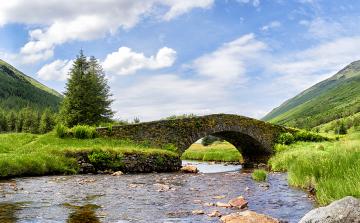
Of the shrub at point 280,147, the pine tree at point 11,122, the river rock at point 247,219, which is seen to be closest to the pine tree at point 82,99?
the shrub at point 280,147

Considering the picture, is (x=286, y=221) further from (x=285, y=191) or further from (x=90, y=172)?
(x=90, y=172)

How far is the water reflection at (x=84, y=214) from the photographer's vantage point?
12375 millimetres

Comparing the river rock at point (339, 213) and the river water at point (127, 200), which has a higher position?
the river rock at point (339, 213)

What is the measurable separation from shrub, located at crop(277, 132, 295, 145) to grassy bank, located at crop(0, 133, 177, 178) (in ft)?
64.5

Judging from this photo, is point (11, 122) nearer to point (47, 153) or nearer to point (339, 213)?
point (47, 153)

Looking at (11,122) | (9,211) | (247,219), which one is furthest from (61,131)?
(11,122)

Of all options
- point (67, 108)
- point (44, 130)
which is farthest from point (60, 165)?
point (44, 130)

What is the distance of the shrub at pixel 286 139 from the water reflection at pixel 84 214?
37.6 metres

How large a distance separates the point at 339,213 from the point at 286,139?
42.3 meters

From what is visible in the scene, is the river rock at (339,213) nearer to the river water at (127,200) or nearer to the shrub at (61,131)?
the river water at (127,200)

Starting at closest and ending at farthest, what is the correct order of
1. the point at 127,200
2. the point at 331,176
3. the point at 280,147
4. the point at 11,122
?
1. the point at 331,176
2. the point at 127,200
3. the point at 280,147
4. the point at 11,122

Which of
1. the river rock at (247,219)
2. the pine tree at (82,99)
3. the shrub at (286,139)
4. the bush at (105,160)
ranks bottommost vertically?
the river rock at (247,219)

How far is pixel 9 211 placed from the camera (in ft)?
44.3

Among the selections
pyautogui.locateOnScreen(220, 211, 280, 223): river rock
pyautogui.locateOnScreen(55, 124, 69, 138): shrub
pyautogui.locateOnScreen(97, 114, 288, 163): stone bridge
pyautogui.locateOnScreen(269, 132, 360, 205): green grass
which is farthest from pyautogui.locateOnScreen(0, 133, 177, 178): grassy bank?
pyautogui.locateOnScreen(220, 211, 280, 223): river rock
